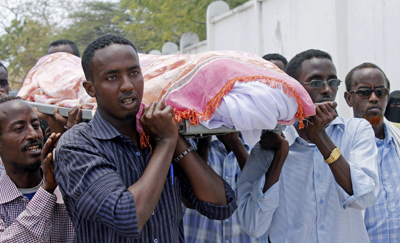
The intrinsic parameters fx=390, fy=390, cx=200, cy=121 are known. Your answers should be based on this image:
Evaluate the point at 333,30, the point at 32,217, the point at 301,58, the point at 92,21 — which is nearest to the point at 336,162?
the point at 301,58

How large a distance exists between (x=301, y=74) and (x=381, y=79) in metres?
0.86

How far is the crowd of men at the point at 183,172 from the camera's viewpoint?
162cm

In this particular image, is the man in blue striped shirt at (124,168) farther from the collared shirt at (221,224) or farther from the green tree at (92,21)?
the green tree at (92,21)

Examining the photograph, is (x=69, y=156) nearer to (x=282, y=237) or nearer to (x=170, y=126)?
(x=170, y=126)

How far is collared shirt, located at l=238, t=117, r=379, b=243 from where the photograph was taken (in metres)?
2.30

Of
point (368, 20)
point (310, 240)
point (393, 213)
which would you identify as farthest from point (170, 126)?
point (368, 20)

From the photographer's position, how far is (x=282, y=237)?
95.5 inches

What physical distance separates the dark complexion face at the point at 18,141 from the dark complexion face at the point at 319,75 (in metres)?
1.75

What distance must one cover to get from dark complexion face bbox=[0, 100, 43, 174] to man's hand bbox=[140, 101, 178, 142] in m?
0.98

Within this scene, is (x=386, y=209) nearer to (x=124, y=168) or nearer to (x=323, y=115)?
(x=323, y=115)

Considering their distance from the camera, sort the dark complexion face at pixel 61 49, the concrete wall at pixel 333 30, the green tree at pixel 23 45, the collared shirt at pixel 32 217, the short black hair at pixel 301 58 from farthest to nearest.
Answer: the green tree at pixel 23 45, the concrete wall at pixel 333 30, the dark complexion face at pixel 61 49, the short black hair at pixel 301 58, the collared shirt at pixel 32 217

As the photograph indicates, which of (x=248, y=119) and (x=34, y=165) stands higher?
(x=248, y=119)

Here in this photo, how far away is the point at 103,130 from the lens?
1.76m

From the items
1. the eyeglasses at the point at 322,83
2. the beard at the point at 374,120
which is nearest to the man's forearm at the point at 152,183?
the eyeglasses at the point at 322,83
